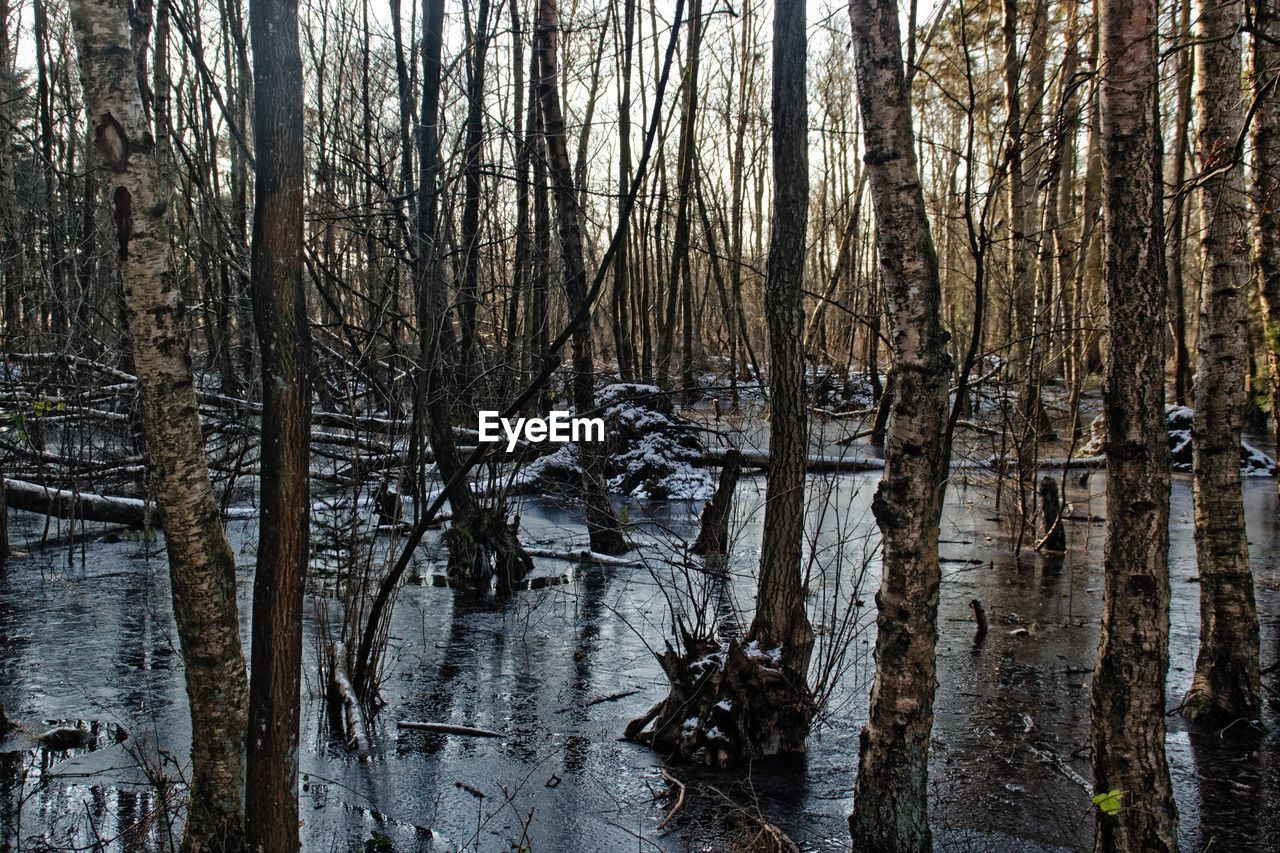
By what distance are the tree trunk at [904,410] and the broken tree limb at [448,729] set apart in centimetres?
282

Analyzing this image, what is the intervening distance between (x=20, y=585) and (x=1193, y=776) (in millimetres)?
9123

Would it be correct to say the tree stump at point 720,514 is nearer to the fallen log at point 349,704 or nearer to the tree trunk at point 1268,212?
the fallen log at point 349,704

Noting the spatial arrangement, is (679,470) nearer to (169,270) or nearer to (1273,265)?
(1273,265)

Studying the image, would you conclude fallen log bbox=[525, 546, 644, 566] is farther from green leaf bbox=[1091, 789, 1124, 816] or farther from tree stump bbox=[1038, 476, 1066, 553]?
green leaf bbox=[1091, 789, 1124, 816]

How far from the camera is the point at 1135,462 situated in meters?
3.17

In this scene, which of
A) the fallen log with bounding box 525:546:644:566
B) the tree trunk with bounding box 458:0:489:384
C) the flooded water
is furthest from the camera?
the fallen log with bounding box 525:546:644:566

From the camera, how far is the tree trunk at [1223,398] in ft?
16.6

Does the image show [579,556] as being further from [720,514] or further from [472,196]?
[472,196]

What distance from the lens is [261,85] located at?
111 inches

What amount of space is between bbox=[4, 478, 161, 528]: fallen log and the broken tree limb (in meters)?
5.66

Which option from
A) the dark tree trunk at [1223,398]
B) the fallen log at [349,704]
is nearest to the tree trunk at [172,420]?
the fallen log at [349,704]

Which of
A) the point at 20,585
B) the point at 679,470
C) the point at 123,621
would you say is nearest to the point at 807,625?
the point at 123,621

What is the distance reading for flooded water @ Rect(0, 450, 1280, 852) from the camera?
451 cm

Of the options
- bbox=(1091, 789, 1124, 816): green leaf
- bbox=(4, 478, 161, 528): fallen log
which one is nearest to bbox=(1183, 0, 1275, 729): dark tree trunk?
bbox=(1091, 789, 1124, 816): green leaf
